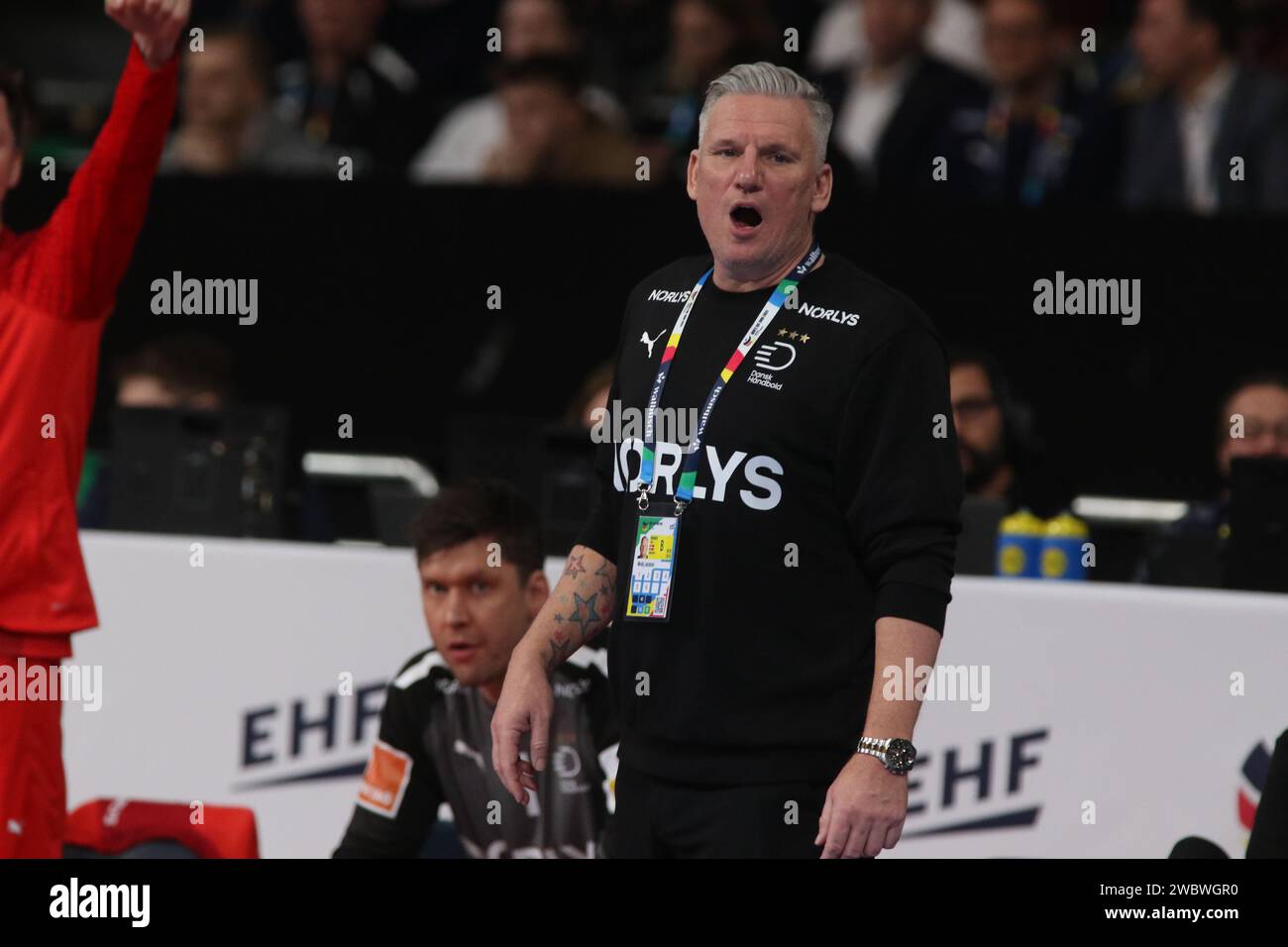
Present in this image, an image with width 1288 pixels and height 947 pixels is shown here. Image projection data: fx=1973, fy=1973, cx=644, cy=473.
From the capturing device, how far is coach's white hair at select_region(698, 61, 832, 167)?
3.07m

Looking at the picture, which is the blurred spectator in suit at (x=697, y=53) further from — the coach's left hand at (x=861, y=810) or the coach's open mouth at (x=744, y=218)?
the coach's left hand at (x=861, y=810)

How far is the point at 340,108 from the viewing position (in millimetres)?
8609

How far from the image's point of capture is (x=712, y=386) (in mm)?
3043

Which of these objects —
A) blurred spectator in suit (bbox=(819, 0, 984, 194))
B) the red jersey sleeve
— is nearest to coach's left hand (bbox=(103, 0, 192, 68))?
the red jersey sleeve

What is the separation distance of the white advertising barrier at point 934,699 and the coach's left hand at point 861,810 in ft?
5.71

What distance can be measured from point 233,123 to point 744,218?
5.48 m

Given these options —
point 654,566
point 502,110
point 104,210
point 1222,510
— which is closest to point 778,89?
point 654,566

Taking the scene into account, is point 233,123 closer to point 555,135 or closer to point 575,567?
point 555,135

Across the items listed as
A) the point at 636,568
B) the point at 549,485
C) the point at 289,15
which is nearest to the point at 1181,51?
the point at 549,485

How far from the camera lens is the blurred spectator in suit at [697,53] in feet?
25.5

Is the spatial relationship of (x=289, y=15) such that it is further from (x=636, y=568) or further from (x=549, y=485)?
(x=636, y=568)

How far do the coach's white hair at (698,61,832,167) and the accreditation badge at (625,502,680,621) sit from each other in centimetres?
61
